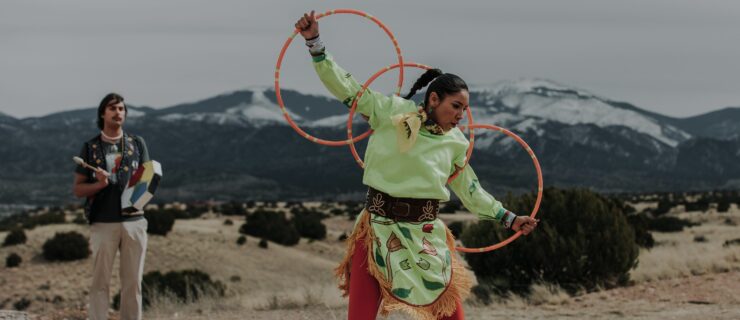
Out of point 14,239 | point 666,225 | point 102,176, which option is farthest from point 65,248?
point 102,176

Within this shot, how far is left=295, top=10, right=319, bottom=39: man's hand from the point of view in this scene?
5602mm

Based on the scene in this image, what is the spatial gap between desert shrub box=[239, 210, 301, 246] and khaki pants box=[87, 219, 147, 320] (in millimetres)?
36075

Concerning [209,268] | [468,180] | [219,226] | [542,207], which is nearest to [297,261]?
[209,268]

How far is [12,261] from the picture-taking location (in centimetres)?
3434

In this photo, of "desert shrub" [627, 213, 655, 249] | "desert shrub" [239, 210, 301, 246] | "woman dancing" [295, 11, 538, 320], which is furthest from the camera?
"desert shrub" [239, 210, 301, 246]

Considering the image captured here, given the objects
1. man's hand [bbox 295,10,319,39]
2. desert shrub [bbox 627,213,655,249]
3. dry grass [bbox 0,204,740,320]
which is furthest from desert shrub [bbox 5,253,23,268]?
man's hand [bbox 295,10,319,39]

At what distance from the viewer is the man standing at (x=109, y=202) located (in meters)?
7.83

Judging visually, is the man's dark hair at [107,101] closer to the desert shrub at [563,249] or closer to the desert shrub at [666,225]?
the desert shrub at [563,249]

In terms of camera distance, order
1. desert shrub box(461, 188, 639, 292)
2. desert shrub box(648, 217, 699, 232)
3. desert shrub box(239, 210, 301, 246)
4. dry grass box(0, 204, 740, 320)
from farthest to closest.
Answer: desert shrub box(239, 210, 301, 246) < desert shrub box(648, 217, 699, 232) < desert shrub box(461, 188, 639, 292) < dry grass box(0, 204, 740, 320)

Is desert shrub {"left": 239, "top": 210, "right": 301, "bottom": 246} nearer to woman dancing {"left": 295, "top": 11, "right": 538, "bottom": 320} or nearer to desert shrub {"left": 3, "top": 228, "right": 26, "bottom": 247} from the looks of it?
desert shrub {"left": 3, "top": 228, "right": 26, "bottom": 247}

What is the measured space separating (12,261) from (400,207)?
108 feet

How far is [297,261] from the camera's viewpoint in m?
39.7

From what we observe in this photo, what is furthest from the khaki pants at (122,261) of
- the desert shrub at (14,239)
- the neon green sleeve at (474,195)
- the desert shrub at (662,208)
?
the desert shrub at (662,208)

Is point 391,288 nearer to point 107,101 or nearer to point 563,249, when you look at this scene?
point 107,101
